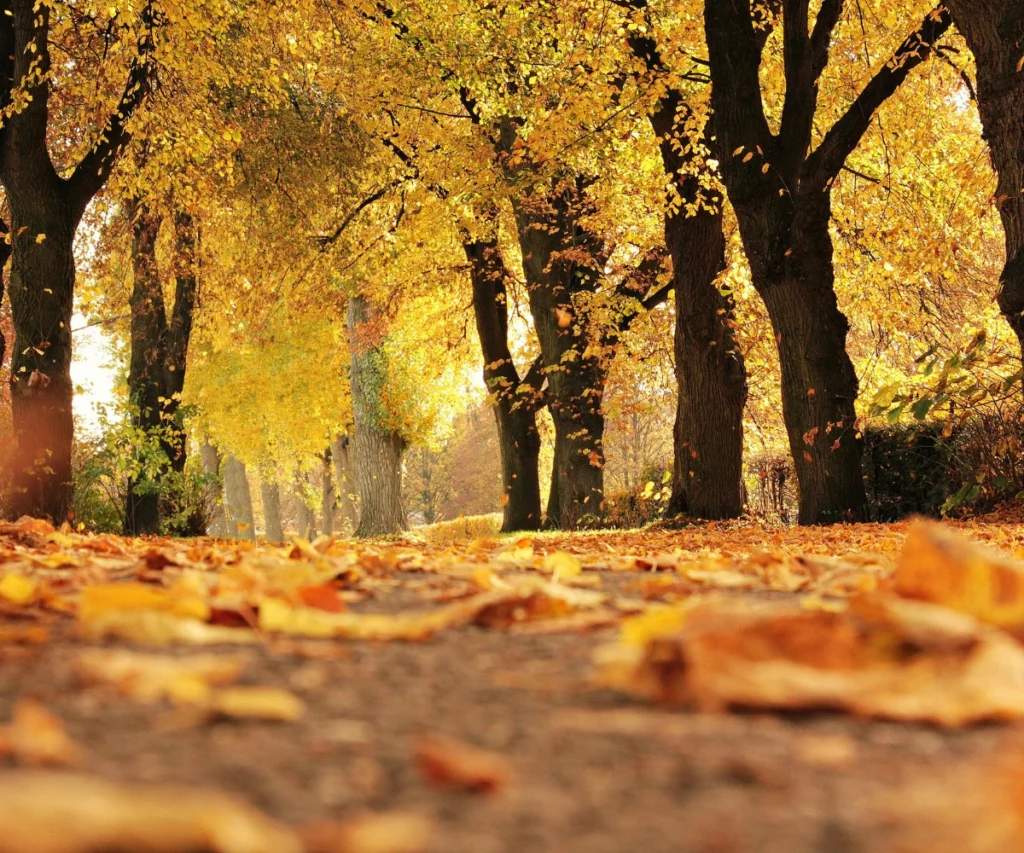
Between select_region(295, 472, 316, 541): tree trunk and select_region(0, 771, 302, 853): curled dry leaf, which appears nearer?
select_region(0, 771, 302, 853): curled dry leaf

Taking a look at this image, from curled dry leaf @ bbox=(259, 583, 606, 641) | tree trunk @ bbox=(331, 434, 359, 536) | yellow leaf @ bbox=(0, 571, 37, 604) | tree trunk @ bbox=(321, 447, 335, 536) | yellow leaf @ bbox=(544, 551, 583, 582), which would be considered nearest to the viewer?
curled dry leaf @ bbox=(259, 583, 606, 641)

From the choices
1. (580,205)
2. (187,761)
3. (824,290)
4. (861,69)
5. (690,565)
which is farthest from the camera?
(580,205)

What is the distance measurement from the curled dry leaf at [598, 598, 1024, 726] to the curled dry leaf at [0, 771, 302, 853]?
27.1 inches

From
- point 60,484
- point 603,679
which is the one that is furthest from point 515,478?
point 603,679

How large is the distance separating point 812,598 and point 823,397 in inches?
346

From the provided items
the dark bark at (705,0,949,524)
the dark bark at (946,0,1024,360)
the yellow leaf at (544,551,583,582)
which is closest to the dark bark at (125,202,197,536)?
the dark bark at (705,0,949,524)

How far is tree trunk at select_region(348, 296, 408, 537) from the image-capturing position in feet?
69.2

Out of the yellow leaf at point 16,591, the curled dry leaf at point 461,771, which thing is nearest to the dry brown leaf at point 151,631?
the yellow leaf at point 16,591

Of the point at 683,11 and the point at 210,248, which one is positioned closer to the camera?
the point at 683,11

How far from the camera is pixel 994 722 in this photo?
1.51 meters

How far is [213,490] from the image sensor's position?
18.0m

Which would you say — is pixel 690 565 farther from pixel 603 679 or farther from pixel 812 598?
pixel 603 679

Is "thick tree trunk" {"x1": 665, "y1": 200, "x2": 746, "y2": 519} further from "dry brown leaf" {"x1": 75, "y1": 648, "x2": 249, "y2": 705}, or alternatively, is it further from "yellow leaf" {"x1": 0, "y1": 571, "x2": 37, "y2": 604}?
"dry brown leaf" {"x1": 75, "y1": 648, "x2": 249, "y2": 705}

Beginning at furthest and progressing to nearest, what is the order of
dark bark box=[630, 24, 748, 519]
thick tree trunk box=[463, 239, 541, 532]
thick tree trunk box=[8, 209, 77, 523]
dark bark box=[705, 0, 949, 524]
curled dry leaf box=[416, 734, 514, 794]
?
thick tree trunk box=[463, 239, 541, 532], dark bark box=[630, 24, 748, 519], dark bark box=[705, 0, 949, 524], thick tree trunk box=[8, 209, 77, 523], curled dry leaf box=[416, 734, 514, 794]
